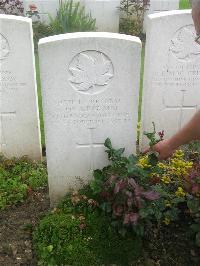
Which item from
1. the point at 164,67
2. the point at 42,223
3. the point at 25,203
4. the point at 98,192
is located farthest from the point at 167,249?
the point at 164,67

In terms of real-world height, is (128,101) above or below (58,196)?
above

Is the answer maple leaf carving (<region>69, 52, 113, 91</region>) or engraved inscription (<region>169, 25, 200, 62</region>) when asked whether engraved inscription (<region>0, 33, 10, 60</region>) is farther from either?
engraved inscription (<region>169, 25, 200, 62</region>)

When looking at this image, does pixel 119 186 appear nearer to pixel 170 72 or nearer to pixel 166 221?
pixel 166 221

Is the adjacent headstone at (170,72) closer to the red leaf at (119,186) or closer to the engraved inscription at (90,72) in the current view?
the engraved inscription at (90,72)

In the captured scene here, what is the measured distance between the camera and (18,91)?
403cm

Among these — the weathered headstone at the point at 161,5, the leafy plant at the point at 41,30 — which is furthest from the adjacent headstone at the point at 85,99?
the weathered headstone at the point at 161,5

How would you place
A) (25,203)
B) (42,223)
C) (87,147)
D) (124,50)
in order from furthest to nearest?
(25,203) < (87,147) < (42,223) < (124,50)

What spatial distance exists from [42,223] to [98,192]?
539mm

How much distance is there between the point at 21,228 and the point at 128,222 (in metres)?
1.02

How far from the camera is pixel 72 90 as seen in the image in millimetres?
3158

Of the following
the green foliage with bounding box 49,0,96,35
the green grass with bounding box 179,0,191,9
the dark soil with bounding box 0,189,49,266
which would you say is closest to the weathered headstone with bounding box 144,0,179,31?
the green foliage with bounding box 49,0,96,35

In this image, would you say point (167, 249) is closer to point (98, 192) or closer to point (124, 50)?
point (98, 192)

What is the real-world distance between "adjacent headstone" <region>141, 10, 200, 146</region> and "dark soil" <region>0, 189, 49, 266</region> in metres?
1.44

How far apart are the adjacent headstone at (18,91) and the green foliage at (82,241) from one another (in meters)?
1.26
